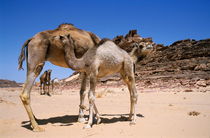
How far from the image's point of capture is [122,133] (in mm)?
4816

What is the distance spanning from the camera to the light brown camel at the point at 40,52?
5664 millimetres

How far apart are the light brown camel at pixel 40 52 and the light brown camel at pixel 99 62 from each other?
0.54 meters

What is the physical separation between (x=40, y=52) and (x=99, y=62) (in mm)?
1822

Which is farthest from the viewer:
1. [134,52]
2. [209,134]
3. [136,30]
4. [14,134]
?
[136,30]

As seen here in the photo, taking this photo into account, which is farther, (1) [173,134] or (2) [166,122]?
(2) [166,122]

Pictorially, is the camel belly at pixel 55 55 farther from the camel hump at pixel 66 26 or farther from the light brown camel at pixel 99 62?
the camel hump at pixel 66 26

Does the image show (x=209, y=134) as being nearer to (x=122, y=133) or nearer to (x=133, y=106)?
(x=122, y=133)

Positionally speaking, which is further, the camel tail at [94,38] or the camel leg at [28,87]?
the camel tail at [94,38]

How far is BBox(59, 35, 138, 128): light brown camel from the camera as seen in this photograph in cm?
563

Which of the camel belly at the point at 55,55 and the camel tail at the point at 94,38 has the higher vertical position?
the camel tail at the point at 94,38

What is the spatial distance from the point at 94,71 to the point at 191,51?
1911 inches

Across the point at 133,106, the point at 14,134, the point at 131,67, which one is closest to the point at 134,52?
the point at 131,67

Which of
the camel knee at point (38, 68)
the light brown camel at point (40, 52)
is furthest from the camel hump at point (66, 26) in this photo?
the camel knee at point (38, 68)

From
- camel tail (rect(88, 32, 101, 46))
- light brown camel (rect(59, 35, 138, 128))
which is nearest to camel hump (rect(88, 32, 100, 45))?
camel tail (rect(88, 32, 101, 46))
